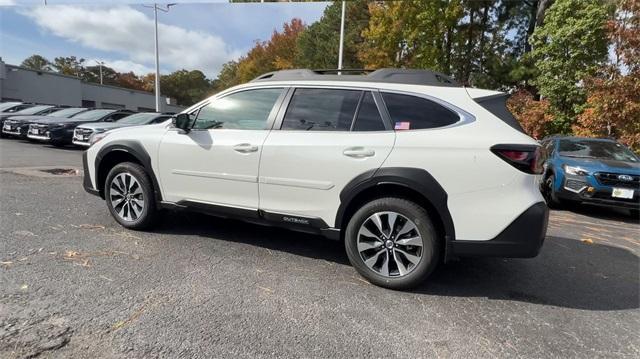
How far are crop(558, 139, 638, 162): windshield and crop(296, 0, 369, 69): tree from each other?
1993 centimetres

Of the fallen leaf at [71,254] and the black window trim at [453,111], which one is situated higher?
the black window trim at [453,111]

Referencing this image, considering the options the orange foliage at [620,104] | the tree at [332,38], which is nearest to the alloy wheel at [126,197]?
the orange foliage at [620,104]

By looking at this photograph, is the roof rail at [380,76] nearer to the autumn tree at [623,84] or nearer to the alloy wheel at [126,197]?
the alloy wheel at [126,197]

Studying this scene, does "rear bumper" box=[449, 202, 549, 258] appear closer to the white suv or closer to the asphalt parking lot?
the white suv

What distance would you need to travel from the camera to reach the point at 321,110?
3.77 metres

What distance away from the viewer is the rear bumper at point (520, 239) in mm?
3115

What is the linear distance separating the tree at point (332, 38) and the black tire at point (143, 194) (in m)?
24.1

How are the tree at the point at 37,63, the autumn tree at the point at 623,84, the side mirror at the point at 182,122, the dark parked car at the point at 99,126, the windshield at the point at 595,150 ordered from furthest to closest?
the tree at the point at 37,63, the dark parked car at the point at 99,126, the autumn tree at the point at 623,84, the windshield at the point at 595,150, the side mirror at the point at 182,122

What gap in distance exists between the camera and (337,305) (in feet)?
10.2

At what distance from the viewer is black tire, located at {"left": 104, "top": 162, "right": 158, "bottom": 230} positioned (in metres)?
4.43

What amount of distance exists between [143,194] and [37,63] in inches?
3595

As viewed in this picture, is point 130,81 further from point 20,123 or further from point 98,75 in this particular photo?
point 20,123

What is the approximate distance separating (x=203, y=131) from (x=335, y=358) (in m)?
2.66

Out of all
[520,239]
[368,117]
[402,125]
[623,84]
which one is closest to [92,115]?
[368,117]
